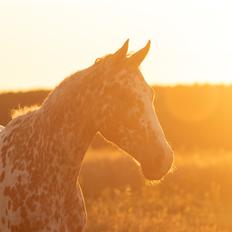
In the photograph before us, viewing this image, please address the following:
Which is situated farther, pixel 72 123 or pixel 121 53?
pixel 72 123

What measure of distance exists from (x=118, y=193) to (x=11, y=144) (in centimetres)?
1101

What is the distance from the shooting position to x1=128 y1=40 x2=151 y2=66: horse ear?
7.73 metres

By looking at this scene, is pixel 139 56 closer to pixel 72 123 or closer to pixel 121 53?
pixel 121 53

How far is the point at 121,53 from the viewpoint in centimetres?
766

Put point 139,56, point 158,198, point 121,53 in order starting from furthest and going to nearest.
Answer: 1. point 158,198
2. point 139,56
3. point 121,53

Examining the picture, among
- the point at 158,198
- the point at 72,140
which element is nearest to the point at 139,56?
the point at 72,140

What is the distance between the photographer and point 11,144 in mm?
8109

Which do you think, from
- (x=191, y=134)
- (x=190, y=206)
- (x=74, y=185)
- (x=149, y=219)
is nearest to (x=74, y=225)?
(x=74, y=185)

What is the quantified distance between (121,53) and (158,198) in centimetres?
1184

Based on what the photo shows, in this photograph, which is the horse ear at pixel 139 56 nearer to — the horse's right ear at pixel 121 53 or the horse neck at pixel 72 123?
the horse's right ear at pixel 121 53

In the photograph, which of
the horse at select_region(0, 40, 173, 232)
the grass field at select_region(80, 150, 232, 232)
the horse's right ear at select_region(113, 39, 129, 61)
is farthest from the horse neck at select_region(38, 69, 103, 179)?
the grass field at select_region(80, 150, 232, 232)

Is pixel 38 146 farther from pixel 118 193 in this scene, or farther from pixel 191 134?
pixel 191 134

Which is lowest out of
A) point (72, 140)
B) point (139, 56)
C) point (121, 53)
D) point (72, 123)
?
point (72, 140)

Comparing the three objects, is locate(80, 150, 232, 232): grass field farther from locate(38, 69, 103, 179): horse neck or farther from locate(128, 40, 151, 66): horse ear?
locate(128, 40, 151, 66): horse ear
